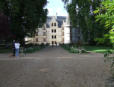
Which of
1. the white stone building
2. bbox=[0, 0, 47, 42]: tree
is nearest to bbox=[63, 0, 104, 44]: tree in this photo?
bbox=[0, 0, 47, 42]: tree

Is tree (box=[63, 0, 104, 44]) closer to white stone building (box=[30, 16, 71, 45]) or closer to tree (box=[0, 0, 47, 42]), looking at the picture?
tree (box=[0, 0, 47, 42])

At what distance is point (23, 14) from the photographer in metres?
29.7

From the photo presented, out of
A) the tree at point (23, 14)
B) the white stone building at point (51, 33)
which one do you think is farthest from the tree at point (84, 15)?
the white stone building at point (51, 33)

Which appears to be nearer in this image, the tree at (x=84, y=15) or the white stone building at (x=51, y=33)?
the tree at (x=84, y=15)

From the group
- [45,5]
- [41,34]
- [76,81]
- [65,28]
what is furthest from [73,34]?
[76,81]

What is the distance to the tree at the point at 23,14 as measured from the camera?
26658mm

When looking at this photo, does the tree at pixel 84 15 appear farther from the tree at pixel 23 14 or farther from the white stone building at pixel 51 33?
the white stone building at pixel 51 33

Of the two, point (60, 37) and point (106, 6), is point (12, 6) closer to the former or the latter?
point (106, 6)

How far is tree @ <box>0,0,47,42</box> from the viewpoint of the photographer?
26658 millimetres

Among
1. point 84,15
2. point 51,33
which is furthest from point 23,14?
point 51,33

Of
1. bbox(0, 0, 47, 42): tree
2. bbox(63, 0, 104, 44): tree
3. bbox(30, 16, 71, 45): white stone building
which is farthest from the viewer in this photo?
bbox(30, 16, 71, 45): white stone building

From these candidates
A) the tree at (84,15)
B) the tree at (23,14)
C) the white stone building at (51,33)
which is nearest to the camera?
the tree at (23,14)

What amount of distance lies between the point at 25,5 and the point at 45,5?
20.9 feet

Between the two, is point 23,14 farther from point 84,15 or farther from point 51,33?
point 51,33
